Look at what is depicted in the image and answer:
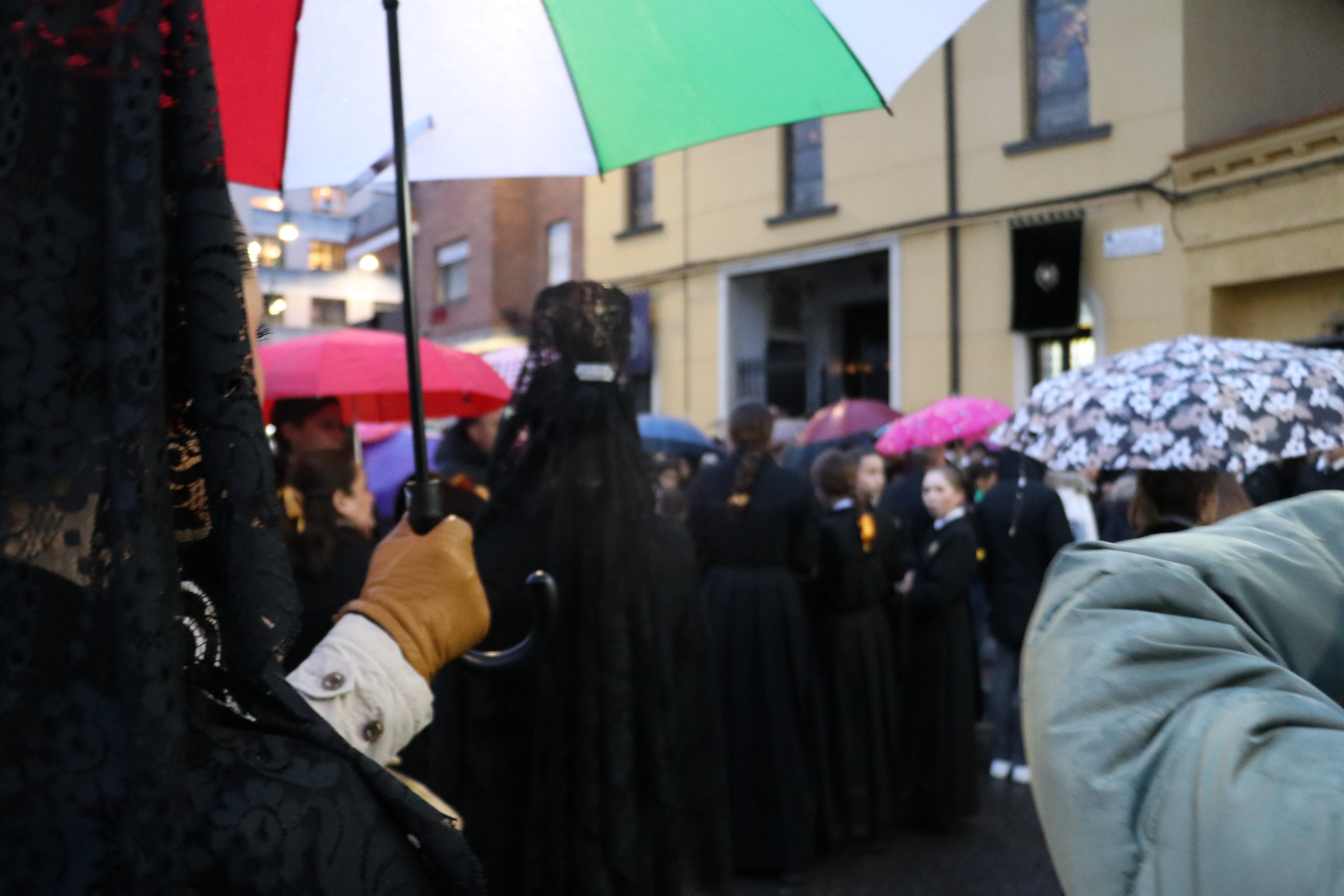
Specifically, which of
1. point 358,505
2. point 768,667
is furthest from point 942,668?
point 358,505

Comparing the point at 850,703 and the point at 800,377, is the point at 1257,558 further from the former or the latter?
the point at 800,377

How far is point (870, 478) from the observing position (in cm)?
624

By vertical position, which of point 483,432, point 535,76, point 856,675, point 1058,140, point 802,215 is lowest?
point 856,675

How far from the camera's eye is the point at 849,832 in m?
5.01

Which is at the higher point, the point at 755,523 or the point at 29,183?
the point at 29,183

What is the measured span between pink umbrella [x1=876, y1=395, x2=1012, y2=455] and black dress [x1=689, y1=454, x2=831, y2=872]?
3418mm

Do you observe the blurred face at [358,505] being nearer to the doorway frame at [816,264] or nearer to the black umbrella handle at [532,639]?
the black umbrella handle at [532,639]

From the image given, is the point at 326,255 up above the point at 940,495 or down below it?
above

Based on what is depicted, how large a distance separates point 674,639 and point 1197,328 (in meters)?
10.0

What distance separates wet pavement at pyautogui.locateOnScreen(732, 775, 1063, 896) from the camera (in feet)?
14.9

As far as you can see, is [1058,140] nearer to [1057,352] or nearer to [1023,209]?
[1023,209]

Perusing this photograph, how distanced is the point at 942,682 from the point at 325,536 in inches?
146

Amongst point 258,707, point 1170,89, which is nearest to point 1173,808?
point 258,707

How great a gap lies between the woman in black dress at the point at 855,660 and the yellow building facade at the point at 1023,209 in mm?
6797
